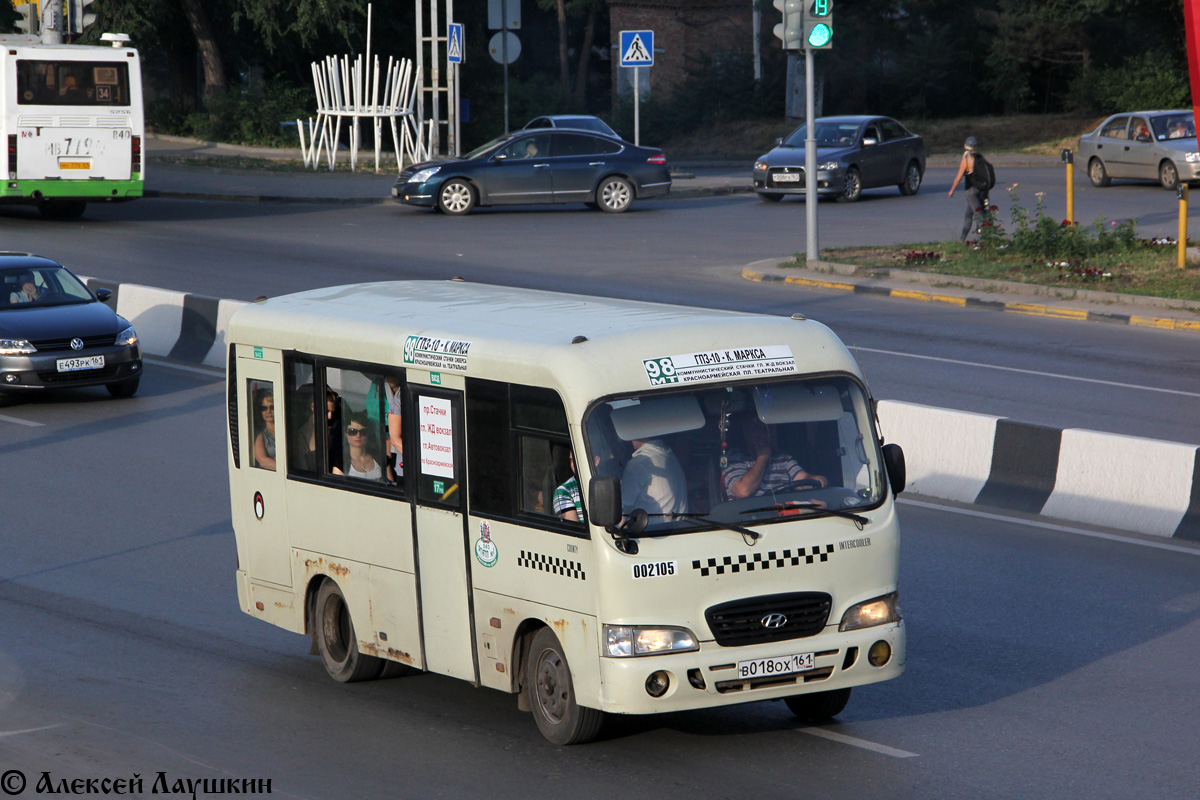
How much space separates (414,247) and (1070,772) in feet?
67.8

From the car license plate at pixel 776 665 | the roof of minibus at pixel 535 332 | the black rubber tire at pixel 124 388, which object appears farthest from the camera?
the black rubber tire at pixel 124 388

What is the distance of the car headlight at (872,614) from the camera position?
6.83 meters

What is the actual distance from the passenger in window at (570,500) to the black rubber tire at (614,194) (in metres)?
25.7

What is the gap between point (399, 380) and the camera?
7570 millimetres

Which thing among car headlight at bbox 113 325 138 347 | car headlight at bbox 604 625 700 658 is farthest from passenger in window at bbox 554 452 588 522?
car headlight at bbox 113 325 138 347

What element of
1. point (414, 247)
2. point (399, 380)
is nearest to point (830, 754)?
point (399, 380)

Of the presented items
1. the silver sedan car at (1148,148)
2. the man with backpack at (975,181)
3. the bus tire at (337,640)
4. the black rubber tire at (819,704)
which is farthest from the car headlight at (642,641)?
the silver sedan car at (1148,148)

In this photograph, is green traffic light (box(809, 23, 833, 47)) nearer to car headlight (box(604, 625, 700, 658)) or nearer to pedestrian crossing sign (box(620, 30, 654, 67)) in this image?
pedestrian crossing sign (box(620, 30, 654, 67))

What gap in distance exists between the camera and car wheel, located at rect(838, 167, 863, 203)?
3334 cm

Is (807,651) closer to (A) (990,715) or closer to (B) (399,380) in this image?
(A) (990,715)

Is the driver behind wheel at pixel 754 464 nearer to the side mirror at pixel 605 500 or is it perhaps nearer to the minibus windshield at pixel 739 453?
the minibus windshield at pixel 739 453

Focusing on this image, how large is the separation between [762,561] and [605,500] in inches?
30.2

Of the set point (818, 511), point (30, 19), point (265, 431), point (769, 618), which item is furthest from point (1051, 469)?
point (30, 19)

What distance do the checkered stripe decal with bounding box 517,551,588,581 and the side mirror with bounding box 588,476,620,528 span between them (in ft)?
1.11
